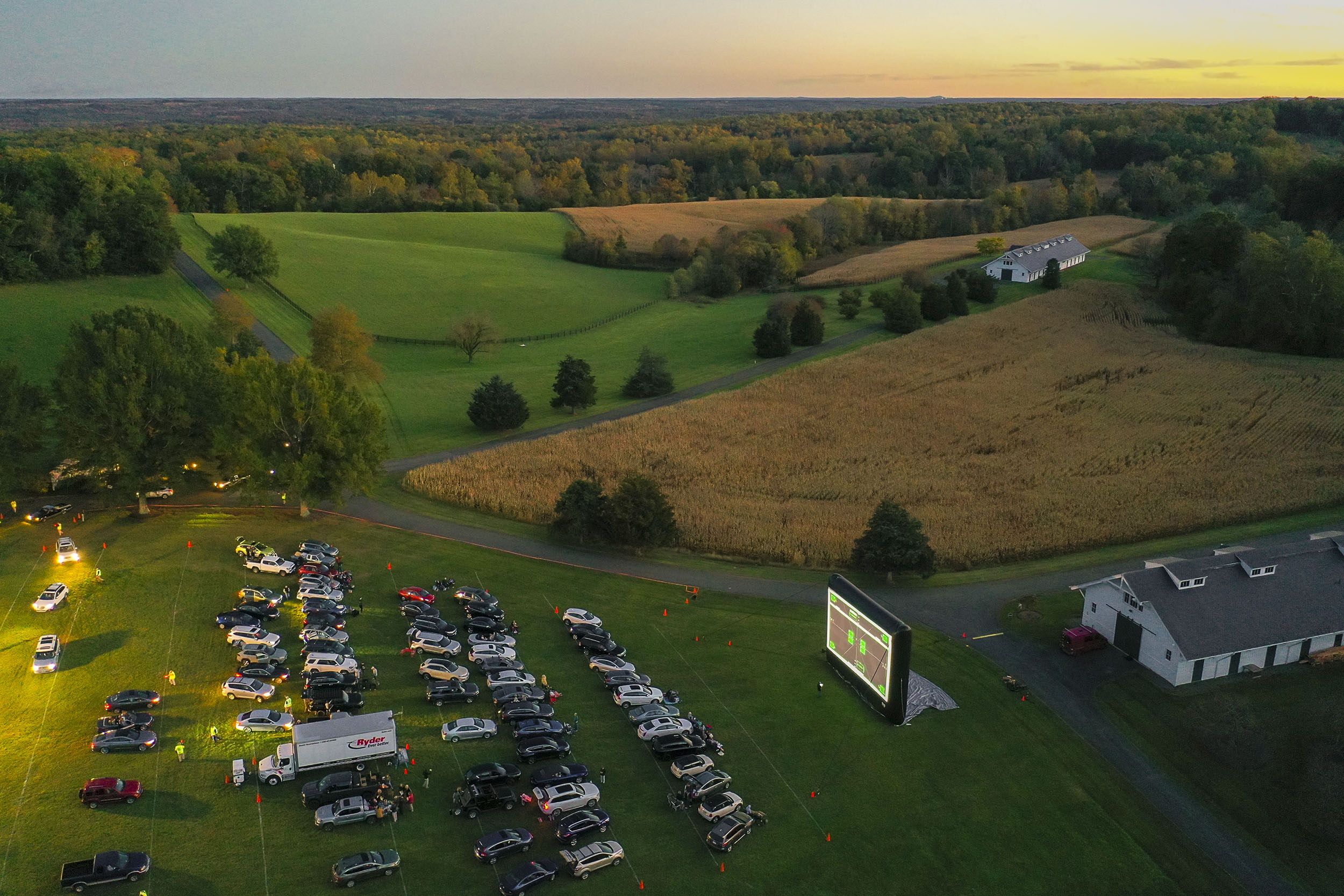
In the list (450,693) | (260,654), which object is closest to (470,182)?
(260,654)

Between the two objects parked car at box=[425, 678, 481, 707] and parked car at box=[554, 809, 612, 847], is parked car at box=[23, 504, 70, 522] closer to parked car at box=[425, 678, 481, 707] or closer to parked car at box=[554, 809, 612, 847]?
parked car at box=[425, 678, 481, 707]

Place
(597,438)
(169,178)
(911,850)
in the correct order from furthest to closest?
(169,178)
(597,438)
(911,850)

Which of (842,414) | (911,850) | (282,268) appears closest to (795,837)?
(911,850)

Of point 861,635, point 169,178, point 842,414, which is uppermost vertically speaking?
point 169,178

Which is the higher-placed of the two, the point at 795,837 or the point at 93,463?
the point at 93,463

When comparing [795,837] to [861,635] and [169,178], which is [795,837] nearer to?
[861,635]

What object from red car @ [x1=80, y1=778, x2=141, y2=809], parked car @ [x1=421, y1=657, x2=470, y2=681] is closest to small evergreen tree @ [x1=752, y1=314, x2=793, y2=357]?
parked car @ [x1=421, y1=657, x2=470, y2=681]

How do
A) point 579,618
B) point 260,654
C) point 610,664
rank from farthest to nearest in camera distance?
point 579,618 < point 610,664 < point 260,654

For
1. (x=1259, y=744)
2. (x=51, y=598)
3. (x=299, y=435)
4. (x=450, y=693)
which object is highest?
(x=299, y=435)

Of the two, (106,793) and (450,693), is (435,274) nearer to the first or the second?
(450,693)
